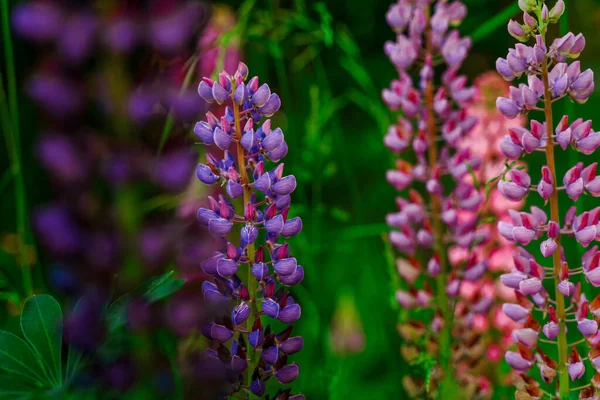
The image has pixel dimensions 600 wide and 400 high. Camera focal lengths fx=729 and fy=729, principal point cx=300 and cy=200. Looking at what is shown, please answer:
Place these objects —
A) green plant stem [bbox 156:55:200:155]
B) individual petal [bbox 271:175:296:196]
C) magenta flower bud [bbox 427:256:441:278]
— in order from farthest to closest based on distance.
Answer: magenta flower bud [bbox 427:256:441:278] < green plant stem [bbox 156:55:200:155] < individual petal [bbox 271:175:296:196]

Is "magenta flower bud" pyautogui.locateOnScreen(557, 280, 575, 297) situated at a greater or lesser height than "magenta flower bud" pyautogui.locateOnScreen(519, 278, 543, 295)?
lesser

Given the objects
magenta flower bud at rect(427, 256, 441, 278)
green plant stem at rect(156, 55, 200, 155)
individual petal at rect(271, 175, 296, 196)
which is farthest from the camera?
magenta flower bud at rect(427, 256, 441, 278)

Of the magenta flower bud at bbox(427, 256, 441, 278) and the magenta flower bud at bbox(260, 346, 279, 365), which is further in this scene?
the magenta flower bud at bbox(427, 256, 441, 278)

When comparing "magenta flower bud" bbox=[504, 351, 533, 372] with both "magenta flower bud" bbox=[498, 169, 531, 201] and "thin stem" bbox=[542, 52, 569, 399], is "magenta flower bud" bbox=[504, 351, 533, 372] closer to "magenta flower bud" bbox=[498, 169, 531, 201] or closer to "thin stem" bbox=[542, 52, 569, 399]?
"thin stem" bbox=[542, 52, 569, 399]

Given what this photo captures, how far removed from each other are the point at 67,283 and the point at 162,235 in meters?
0.14

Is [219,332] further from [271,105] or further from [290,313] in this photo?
[271,105]

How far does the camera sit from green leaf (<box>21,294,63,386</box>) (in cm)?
86

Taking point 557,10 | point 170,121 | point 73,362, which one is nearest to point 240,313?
point 73,362

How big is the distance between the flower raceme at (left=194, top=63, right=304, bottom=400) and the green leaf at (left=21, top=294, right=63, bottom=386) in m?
0.19

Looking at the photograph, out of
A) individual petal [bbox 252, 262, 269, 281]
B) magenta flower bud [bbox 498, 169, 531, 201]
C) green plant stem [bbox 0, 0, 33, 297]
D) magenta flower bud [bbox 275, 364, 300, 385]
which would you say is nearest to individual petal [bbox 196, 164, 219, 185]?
individual petal [bbox 252, 262, 269, 281]

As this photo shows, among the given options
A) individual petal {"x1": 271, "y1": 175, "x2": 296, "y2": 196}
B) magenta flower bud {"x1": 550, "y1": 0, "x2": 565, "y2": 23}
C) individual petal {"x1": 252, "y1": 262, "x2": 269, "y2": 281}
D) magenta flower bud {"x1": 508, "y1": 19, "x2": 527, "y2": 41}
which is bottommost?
individual petal {"x1": 252, "y1": 262, "x2": 269, "y2": 281}

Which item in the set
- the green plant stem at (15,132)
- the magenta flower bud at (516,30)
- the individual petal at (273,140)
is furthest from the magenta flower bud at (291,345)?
the green plant stem at (15,132)

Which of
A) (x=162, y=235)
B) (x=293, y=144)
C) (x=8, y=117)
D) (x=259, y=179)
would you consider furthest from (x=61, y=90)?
(x=293, y=144)

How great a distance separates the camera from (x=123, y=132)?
949 mm
